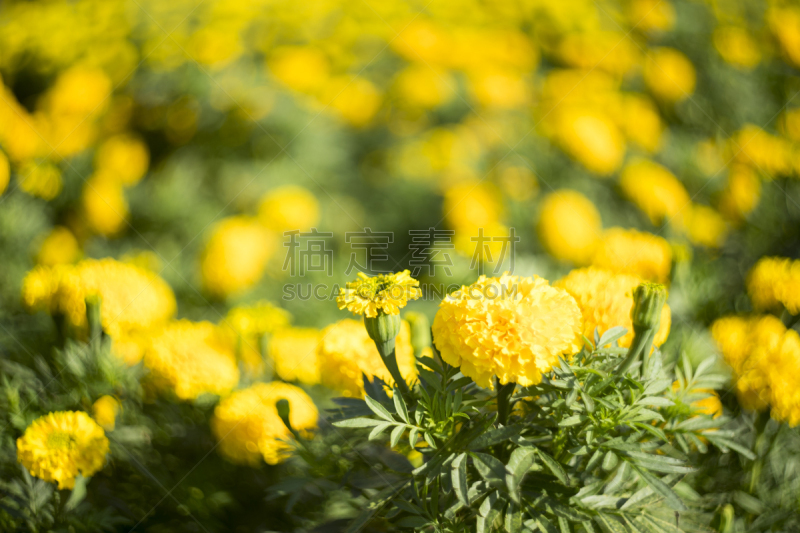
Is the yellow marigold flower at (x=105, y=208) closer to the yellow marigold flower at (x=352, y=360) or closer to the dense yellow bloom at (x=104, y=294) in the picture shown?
the dense yellow bloom at (x=104, y=294)

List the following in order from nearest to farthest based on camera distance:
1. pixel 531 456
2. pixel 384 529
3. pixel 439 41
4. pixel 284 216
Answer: pixel 531 456
pixel 384 529
pixel 284 216
pixel 439 41

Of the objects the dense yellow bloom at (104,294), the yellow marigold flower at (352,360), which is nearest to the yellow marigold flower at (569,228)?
the yellow marigold flower at (352,360)

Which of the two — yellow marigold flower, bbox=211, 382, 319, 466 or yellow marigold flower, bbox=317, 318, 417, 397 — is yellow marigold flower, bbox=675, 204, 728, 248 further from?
yellow marigold flower, bbox=211, 382, 319, 466

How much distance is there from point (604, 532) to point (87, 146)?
2.50m

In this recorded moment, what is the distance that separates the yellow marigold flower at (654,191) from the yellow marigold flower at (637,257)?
2.17 ft

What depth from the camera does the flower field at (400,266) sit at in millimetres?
609

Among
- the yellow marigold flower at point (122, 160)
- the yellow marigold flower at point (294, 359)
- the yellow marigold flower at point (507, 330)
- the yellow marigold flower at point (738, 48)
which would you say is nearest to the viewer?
the yellow marigold flower at point (507, 330)

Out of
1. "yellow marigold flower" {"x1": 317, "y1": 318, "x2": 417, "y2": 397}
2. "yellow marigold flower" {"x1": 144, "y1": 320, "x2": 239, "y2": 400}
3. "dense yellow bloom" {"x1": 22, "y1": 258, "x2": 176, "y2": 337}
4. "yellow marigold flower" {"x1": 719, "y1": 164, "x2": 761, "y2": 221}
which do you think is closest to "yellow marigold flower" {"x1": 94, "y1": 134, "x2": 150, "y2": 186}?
"dense yellow bloom" {"x1": 22, "y1": 258, "x2": 176, "y2": 337}

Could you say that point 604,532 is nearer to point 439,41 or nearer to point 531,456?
point 531,456

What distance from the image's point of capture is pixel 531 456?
56cm

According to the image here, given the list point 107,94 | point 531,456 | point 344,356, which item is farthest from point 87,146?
point 531,456

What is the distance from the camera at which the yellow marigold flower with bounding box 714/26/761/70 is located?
2.20 meters

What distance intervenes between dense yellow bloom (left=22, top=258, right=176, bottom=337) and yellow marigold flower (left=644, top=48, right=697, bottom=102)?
234 cm

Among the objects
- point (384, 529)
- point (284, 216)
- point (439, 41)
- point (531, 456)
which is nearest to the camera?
point (531, 456)
